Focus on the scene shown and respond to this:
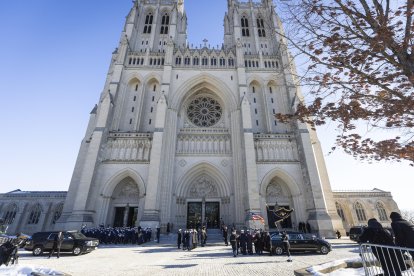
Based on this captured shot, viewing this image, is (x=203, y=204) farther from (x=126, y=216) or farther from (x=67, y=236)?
(x=67, y=236)

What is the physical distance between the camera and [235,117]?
25609 millimetres

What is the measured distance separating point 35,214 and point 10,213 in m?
3.69

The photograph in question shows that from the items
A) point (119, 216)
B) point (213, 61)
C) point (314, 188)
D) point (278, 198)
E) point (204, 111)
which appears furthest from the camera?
point (213, 61)

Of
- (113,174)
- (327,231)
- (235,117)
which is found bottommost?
(327,231)

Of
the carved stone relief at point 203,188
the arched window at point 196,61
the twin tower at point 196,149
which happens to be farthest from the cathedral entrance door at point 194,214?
the arched window at point 196,61

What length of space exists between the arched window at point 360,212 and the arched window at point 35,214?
4553 centimetres

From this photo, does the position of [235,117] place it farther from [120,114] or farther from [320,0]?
[320,0]

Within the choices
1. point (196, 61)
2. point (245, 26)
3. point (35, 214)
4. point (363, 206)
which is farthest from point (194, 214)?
point (245, 26)

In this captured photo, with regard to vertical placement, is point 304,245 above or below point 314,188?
below

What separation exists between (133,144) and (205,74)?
12.7m

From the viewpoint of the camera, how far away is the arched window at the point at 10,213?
30375mm

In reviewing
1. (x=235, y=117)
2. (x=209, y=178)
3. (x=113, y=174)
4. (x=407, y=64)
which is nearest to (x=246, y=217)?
(x=209, y=178)

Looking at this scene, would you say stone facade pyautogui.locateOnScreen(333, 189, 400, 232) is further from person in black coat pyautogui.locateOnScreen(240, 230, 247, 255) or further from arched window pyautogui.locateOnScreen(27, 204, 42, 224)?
arched window pyautogui.locateOnScreen(27, 204, 42, 224)

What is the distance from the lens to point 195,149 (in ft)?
79.7
